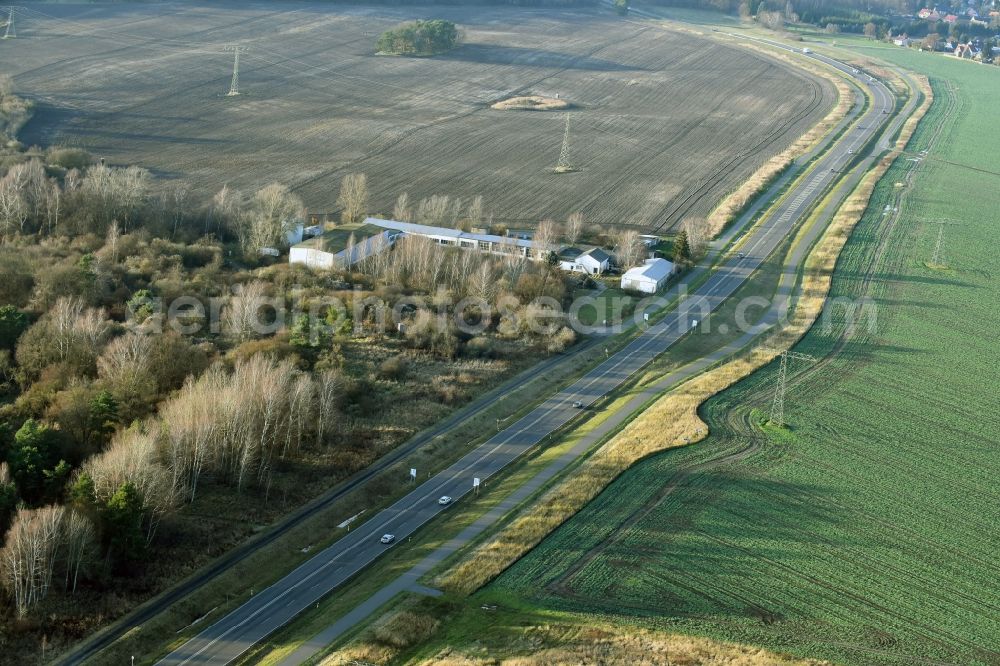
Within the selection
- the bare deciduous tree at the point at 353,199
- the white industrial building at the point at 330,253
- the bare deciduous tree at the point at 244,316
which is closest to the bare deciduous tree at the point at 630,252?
the white industrial building at the point at 330,253

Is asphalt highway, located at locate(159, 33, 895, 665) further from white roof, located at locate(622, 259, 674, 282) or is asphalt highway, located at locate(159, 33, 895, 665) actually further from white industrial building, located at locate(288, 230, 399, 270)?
white industrial building, located at locate(288, 230, 399, 270)

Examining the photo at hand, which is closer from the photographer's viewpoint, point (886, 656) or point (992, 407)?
point (886, 656)

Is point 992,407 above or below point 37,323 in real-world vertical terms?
below

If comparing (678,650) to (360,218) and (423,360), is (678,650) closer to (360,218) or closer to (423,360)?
(423,360)

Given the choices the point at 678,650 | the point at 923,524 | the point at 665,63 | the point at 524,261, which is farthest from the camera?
the point at 665,63

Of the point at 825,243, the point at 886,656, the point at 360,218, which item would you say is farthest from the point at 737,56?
the point at 886,656

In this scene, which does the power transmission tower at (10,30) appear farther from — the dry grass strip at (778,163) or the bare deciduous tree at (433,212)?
the dry grass strip at (778,163)

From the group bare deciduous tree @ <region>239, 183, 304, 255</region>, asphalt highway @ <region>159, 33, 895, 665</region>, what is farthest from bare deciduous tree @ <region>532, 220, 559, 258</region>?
bare deciduous tree @ <region>239, 183, 304, 255</region>

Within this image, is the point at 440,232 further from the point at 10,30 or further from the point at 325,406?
the point at 10,30
